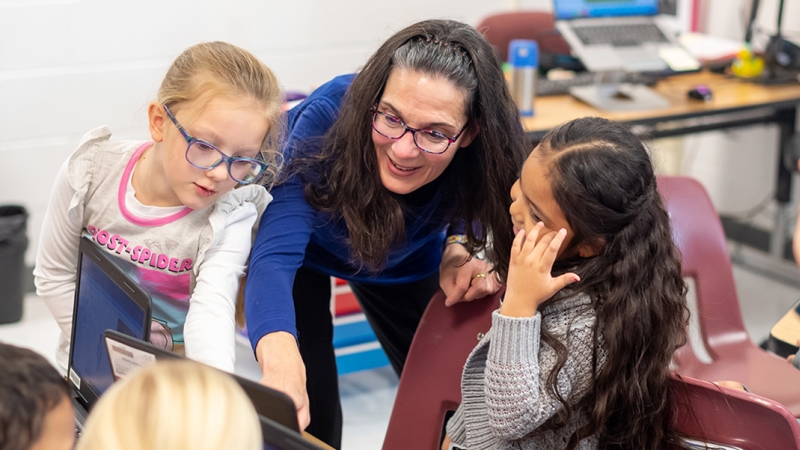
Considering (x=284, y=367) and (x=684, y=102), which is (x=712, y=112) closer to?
(x=684, y=102)

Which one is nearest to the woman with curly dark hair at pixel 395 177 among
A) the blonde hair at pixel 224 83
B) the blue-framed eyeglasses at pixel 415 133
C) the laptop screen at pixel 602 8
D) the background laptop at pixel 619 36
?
the blue-framed eyeglasses at pixel 415 133

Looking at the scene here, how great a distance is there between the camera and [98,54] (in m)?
3.54

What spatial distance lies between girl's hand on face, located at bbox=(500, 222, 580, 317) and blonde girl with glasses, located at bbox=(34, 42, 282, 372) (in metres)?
0.44

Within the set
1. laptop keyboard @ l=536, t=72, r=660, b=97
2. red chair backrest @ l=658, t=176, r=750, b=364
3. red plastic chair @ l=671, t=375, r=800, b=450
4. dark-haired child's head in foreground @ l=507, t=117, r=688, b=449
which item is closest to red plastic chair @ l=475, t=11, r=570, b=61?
laptop keyboard @ l=536, t=72, r=660, b=97

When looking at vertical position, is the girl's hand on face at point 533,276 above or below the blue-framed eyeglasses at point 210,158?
below

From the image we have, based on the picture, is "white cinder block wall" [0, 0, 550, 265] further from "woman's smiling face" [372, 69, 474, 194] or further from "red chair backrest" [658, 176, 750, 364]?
"woman's smiling face" [372, 69, 474, 194]

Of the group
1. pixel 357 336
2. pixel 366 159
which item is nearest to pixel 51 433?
pixel 366 159

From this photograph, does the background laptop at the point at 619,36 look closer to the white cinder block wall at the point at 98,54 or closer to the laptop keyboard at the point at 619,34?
the laptop keyboard at the point at 619,34

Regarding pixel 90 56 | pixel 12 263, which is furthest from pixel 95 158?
pixel 90 56

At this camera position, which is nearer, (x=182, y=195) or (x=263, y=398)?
(x=263, y=398)

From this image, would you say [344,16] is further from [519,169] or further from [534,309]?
[534,309]

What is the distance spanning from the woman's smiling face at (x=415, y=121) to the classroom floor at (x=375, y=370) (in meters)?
1.01

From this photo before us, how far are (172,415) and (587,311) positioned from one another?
0.75 m

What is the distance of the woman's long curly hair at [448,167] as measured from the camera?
4.49ft
